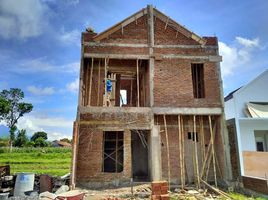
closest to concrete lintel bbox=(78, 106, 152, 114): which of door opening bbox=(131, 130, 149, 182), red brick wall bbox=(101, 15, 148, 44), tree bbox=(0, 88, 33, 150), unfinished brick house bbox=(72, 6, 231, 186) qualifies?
unfinished brick house bbox=(72, 6, 231, 186)

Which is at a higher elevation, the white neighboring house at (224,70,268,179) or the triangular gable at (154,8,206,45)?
the triangular gable at (154,8,206,45)

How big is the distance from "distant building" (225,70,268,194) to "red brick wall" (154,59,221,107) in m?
1.35

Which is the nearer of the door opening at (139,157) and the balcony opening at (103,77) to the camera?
the balcony opening at (103,77)

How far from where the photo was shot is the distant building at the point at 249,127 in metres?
11.5

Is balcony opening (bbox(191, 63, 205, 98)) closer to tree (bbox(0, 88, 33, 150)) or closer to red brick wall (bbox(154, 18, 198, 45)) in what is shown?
red brick wall (bbox(154, 18, 198, 45))

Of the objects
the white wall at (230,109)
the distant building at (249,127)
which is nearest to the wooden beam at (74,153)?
the distant building at (249,127)

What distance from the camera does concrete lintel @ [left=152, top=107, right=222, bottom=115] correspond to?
11.9 m

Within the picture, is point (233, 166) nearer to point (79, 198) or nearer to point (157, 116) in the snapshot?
point (157, 116)

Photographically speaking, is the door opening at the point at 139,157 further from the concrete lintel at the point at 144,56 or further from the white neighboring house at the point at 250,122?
the white neighboring house at the point at 250,122

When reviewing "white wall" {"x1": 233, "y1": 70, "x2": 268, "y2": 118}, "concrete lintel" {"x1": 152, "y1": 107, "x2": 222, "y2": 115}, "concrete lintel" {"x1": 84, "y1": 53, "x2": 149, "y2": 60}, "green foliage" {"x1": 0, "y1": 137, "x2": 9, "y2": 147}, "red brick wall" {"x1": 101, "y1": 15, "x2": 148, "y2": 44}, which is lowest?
"green foliage" {"x1": 0, "y1": 137, "x2": 9, "y2": 147}

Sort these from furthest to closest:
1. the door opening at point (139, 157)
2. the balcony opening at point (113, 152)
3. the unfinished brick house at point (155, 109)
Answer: the door opening at point (139, 157) < the balcony opening at point (113, 152) < the unfinished brick house at point (155, 109)

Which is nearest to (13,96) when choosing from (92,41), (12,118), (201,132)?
(12,118)

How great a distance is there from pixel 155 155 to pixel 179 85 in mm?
4081

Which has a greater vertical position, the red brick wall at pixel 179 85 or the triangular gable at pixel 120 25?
the triangular gable at pixel 120 25
